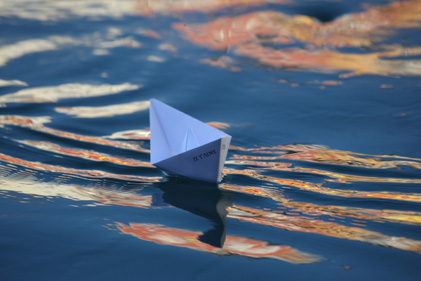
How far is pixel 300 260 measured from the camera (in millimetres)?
1236

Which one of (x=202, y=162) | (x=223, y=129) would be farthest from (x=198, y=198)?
(x=223, y=129)

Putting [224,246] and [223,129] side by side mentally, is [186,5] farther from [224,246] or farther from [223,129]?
[224,246]

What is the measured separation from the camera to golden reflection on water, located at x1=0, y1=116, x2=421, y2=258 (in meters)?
1.34

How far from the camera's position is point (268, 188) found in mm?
1655

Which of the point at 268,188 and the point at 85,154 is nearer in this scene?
the point at 268,188

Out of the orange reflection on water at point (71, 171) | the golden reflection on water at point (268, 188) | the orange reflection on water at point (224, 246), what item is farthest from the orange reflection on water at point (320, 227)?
the orange reflection on water at point (71, 171)

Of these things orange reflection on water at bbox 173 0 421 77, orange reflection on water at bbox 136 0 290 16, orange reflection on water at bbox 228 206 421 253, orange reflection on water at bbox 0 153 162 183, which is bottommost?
orange reflection on water at bbox 228 206 421 253

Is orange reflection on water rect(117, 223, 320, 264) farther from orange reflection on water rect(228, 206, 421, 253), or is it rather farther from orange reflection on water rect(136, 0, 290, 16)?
orange reflection on water rect(136, 0, 290, 16)

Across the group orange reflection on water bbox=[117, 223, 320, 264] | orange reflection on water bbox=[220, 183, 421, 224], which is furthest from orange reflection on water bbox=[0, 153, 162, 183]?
orange reflection on water bbox=[220, 183, 421, 224]

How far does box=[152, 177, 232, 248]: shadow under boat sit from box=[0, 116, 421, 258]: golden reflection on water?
0.10 ft

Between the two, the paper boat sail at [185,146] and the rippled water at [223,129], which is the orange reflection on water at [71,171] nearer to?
the rippled water at [223,129]

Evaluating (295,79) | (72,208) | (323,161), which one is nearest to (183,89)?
(295,79)

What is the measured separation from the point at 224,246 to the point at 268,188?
0.42m

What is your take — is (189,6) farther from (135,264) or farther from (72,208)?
(135,264)
